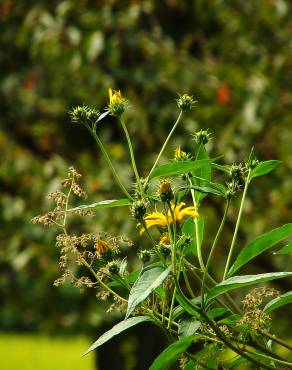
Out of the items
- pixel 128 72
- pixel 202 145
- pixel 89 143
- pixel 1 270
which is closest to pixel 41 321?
pixel 1 270

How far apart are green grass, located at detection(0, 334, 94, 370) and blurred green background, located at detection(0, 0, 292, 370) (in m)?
4.43

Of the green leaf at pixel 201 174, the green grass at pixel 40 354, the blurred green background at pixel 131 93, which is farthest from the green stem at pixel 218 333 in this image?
the green grass at pixel 40 354

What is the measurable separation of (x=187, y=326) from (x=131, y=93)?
289cm

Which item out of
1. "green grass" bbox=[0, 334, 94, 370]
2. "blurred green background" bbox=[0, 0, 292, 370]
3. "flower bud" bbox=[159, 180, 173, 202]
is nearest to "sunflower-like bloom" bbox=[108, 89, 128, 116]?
"flower bud" bbox=[159, 180, 173, 202]

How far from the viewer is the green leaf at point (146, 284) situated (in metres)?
0.69

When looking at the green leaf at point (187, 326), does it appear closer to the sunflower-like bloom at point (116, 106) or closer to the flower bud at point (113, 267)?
Answer: the flower bud at point (113, 267)

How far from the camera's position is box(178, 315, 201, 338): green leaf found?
29.9 inches

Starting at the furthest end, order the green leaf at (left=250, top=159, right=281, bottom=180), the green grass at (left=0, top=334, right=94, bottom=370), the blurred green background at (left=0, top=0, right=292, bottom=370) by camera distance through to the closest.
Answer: the green grass at (left=0, top=334, right=94, bottom=370) → the blurred green background at (left=0, top=0, right=292, bottom=370) → the green leaf at (left=250, top=159, right=281, bottom=180)

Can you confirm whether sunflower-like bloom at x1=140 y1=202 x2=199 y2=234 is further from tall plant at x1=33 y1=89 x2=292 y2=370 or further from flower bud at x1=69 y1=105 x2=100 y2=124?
flower bud at x1=69 y1=105 x2=100 y2=124

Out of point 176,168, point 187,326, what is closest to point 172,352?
point 187,326

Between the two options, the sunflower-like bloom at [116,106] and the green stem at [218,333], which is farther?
the sunflower-like bloom at [116,106]

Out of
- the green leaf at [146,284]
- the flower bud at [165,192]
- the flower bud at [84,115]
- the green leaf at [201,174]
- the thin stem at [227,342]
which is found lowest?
the thin stem at [227,342]

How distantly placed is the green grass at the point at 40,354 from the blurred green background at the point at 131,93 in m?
4.43

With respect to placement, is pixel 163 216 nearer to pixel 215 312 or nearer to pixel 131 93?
pixel 215 312
